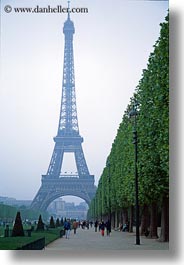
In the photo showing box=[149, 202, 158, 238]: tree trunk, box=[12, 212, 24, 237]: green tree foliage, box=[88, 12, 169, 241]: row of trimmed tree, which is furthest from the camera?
box=[149, 202, 158, 238]: tree trunk

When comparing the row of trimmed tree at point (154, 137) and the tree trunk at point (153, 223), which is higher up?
the row of trimmed tree at point (154, 137)

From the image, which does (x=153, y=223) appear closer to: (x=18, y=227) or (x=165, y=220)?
(x=165, y=220)

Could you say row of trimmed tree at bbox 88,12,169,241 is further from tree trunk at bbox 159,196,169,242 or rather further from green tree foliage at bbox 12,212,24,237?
green tree foliage at bbox 12,212,24,237

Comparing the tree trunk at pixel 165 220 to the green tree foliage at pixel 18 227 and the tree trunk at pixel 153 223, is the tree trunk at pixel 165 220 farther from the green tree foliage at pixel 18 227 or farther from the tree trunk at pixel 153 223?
the green tree foliage at pixel 18 227

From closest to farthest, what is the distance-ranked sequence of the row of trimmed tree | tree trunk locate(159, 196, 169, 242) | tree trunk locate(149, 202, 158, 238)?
1. the row of trimmed tree
2. tree trunk locate(159, 196, 169, 242)
3. tree trunk locate(149, 202, 158, 238)

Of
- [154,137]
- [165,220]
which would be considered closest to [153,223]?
[165,220]

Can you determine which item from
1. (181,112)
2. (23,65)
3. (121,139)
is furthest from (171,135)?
(121,139)

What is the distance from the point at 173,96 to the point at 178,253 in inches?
193

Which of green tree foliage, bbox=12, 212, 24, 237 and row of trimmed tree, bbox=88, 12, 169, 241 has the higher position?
row of trimmed tree, bbox=88, 12, 169, 241

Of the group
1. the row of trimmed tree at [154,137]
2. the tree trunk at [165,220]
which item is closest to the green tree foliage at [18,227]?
the row of trimmed tree at [154,137]

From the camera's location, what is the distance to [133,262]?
18.7m

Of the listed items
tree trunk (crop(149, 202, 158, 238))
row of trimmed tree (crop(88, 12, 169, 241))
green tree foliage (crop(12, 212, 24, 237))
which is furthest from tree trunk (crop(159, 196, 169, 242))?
green tree foliage (crop(12, 212, 24, 237))

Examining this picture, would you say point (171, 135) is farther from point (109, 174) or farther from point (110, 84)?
point (109, 174)

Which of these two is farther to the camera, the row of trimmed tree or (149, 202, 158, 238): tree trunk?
(149, 202, 158, 238): tree trunk
